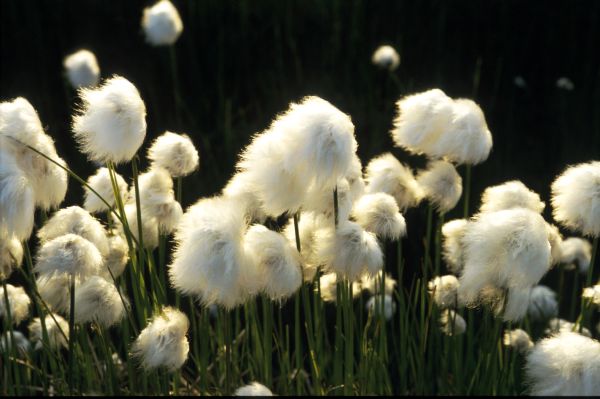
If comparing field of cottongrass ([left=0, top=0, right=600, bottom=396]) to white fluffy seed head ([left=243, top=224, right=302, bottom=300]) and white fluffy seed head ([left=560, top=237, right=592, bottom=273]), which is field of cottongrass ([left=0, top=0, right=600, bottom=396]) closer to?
white fluffy seed head ([left=243, top=224, right=302, bottom=300])

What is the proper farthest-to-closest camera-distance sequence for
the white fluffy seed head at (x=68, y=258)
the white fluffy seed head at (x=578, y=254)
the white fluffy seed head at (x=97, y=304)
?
the white fluffy seed head at (x=578, y=254)
the white fluffy seed head at (x=97, y=304)
the white fluffy seed head at (x=68, y=258)

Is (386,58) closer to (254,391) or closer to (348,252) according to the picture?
(348,252)

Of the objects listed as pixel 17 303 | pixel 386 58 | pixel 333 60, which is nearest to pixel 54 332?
pixel 17 303

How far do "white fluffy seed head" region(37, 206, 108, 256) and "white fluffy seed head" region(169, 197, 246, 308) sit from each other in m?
0.29

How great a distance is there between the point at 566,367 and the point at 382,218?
48cm

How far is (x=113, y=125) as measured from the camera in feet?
5.25

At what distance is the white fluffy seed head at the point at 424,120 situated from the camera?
179cm

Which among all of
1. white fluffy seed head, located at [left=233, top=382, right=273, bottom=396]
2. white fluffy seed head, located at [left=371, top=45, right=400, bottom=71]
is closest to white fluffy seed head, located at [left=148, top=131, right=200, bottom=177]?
white fluffy seed head, located at [left=233, top=382, right=273, bottom=396]

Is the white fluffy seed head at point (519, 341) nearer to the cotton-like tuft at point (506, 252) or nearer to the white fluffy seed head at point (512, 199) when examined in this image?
the white fluffy seed head at point (512, 199)

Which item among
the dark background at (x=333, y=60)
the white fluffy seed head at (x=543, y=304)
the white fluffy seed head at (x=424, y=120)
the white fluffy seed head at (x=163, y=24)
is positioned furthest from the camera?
the dark background at (x=333, y=60)

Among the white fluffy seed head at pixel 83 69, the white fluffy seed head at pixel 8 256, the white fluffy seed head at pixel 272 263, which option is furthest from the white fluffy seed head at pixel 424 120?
the white fluffy seed head at pixel 83 69

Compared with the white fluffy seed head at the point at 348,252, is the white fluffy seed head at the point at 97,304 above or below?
below

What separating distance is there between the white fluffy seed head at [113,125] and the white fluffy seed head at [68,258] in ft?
0.54

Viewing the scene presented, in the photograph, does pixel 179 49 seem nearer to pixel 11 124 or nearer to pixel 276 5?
pixel 276 5
